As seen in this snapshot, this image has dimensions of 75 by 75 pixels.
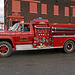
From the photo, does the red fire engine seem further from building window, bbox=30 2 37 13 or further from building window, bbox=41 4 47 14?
building window, bbox=41 4 47 14

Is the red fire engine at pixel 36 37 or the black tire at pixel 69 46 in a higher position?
the red fire engine at pixel 36 37

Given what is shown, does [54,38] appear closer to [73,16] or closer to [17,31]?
[17,31]

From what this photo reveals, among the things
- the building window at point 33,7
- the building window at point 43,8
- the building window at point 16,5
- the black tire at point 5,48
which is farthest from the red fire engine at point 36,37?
the building window at point 43,8

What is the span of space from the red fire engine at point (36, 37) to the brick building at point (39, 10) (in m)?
12.3

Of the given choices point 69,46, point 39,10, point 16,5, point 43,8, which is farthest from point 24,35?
point 43,8

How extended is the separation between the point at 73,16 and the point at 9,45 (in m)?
19.4

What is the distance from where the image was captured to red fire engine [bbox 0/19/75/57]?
6.18m

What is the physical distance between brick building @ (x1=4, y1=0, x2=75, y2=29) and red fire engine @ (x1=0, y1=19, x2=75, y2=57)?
12.3 metres

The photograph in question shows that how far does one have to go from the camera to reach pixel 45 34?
23.1 feet

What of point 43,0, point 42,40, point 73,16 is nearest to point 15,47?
Answer: point 42,40

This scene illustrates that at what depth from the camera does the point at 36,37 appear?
269 inches

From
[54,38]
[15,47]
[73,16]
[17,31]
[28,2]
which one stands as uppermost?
[28,2]

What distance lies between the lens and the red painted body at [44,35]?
6.53m

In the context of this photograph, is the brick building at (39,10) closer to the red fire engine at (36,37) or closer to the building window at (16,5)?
the building window at (16,5)
